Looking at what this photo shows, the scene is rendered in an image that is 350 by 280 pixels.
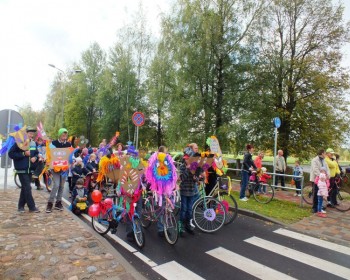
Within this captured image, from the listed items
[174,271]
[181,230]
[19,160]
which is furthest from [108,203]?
[19,160]

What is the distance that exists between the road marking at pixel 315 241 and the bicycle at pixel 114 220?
3.45m

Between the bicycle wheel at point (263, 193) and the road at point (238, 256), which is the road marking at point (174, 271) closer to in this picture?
the road at point (238, 256)

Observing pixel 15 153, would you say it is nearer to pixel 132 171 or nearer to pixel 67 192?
pixel 132 171

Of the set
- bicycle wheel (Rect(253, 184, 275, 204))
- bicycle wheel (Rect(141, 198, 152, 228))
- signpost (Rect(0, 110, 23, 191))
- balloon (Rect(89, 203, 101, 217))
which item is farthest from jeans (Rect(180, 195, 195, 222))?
signpost (Rect(0, 110, 23, 191))

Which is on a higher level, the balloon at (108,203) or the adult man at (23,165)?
the adult man at (23,165)

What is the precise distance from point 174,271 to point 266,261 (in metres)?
1.73

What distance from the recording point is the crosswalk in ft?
14.4

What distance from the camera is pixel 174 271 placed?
440cm

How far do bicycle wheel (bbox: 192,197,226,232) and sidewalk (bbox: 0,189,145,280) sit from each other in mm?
2192

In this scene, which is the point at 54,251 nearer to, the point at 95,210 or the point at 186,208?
the point at 95,210

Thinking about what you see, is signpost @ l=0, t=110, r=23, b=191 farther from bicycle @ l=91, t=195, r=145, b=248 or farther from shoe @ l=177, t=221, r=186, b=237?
shoe @ l=177, t=221, r=186, b=237

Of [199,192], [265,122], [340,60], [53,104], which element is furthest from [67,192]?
[53,104]

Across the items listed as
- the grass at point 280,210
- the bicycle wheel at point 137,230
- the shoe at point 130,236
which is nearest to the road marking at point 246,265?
the bicycle wheel at point 137,230

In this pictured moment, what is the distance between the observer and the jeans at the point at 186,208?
6270 mm
